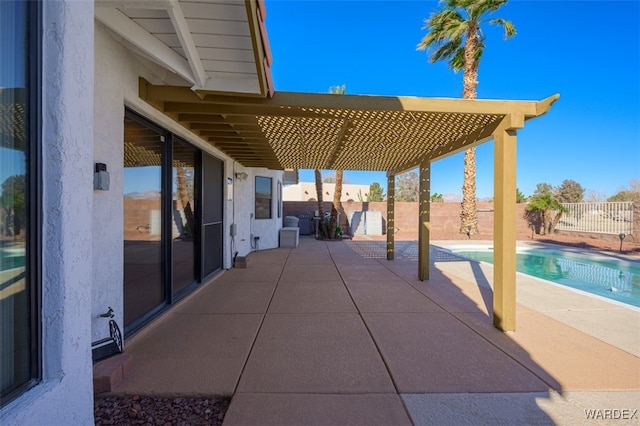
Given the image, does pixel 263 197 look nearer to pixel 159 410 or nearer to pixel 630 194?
pixel 159 410

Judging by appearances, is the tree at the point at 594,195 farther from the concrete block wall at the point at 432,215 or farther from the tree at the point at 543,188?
the concrete block wall at the point at 432,215

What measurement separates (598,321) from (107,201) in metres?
6.23

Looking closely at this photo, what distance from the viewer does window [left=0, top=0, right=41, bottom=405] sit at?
4.48ft

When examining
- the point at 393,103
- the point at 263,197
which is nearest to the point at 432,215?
the point at 263,197

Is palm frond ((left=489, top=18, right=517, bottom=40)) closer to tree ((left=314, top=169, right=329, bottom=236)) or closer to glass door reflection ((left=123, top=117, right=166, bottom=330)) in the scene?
tree ((left=314, top=169, right=329, bottom=236))

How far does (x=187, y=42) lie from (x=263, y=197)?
317 inches

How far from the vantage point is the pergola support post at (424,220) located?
6375 mm

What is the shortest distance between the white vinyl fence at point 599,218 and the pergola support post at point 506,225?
14.3 m

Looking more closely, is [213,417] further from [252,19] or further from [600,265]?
[600,265]

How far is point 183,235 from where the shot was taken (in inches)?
197

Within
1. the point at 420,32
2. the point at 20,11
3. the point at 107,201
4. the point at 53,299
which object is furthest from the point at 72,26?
the point at 420,32

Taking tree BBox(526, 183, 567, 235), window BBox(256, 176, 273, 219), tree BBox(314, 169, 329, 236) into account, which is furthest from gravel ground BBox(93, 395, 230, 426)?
tree BBox(526, 183, 567, 235)

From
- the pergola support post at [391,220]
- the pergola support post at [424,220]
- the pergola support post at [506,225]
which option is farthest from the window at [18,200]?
the pergola support post at [391,220]

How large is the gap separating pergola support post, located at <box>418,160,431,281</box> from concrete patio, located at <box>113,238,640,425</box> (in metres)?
0.91
